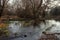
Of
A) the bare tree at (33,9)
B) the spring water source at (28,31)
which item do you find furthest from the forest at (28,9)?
the spring water source at (28,31)

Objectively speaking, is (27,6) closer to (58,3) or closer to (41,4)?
(41,4)

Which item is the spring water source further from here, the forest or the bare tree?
the bare tree

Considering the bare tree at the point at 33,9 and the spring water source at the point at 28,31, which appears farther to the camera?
the bare tree at the point at 33,9

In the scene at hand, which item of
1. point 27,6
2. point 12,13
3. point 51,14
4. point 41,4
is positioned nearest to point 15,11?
point 12,13

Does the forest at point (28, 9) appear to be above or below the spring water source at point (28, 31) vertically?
above

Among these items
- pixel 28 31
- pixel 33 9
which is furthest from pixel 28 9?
pixel 28 31

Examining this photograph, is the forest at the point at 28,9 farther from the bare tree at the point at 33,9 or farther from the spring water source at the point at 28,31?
the spring water source at the point at 28,31

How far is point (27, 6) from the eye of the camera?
1038cm

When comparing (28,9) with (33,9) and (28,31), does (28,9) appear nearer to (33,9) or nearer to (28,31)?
(33,9)

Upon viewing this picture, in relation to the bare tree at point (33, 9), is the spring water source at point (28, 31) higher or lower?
lower

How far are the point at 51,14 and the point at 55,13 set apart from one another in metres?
0.39

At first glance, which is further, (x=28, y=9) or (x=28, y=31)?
(x=28, y=9)

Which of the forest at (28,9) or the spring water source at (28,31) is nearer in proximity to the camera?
the spring water source at (28,31)

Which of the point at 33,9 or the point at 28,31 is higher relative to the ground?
the point at 33,9
